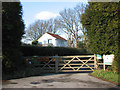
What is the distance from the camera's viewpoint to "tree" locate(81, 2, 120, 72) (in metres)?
8.94

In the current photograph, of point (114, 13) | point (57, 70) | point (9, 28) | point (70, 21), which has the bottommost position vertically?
point (57, 70)

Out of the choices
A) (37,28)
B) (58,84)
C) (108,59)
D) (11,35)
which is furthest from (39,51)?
(37,28)

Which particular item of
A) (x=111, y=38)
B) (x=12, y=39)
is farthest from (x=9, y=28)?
(x=111, y=38)

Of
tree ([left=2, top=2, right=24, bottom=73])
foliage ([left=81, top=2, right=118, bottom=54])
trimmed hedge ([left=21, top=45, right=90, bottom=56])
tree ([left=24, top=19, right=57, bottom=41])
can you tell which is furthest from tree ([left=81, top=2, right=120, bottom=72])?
tree ([left=24, top=19, right=57, bottom=41])

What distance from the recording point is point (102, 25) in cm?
972

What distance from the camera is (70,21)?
122 feet

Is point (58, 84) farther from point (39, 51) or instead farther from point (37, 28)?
point (37, 28)

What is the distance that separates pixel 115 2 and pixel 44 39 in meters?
34.2

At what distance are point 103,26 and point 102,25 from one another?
0.14 meters

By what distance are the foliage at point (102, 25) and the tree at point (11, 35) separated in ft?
17.8

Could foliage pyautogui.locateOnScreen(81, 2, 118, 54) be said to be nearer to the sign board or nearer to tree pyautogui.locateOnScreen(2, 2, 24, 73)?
the sign board

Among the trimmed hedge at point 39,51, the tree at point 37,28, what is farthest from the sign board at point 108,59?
the tree at point 37,28

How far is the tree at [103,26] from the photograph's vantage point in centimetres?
894

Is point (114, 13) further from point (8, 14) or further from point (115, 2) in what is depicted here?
point (8, 14)
